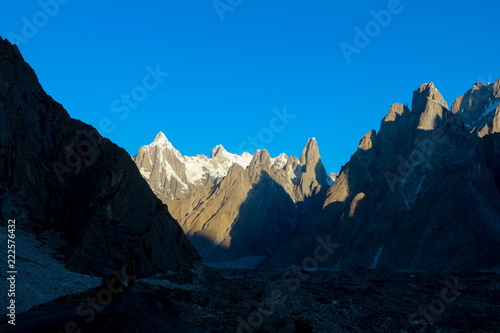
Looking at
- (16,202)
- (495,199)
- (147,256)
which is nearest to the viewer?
(16,202)

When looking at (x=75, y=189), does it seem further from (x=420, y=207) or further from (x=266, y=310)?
(x=420, y=207)

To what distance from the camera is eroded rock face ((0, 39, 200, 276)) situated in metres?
51.3

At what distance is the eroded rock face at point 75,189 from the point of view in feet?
168

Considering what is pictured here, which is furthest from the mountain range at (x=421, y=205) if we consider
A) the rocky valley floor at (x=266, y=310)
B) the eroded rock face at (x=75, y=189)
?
the eroded rock face at (x=75, y=189)

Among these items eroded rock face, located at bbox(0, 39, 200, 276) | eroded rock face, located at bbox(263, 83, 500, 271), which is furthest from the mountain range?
eroded rock face, located at bbox(0, 39, 200, 276)

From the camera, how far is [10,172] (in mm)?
51500

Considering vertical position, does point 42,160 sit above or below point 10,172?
above

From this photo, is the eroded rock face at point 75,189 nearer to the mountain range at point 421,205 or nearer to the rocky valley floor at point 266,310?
the rocky valley floor at point 266,310

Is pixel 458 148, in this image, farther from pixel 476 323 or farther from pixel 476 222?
pixel 476 323

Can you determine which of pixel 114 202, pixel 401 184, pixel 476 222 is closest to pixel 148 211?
pixel 114 202

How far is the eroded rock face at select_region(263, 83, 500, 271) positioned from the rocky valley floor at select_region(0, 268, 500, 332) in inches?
1786

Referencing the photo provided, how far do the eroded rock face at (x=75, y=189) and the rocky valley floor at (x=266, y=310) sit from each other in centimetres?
720

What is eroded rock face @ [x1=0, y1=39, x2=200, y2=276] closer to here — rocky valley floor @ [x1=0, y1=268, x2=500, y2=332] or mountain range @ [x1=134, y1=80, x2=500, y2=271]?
rocky valley floor @ [x1=0, y1=268, x2=500, y2=332]

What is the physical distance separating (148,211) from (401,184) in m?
122
